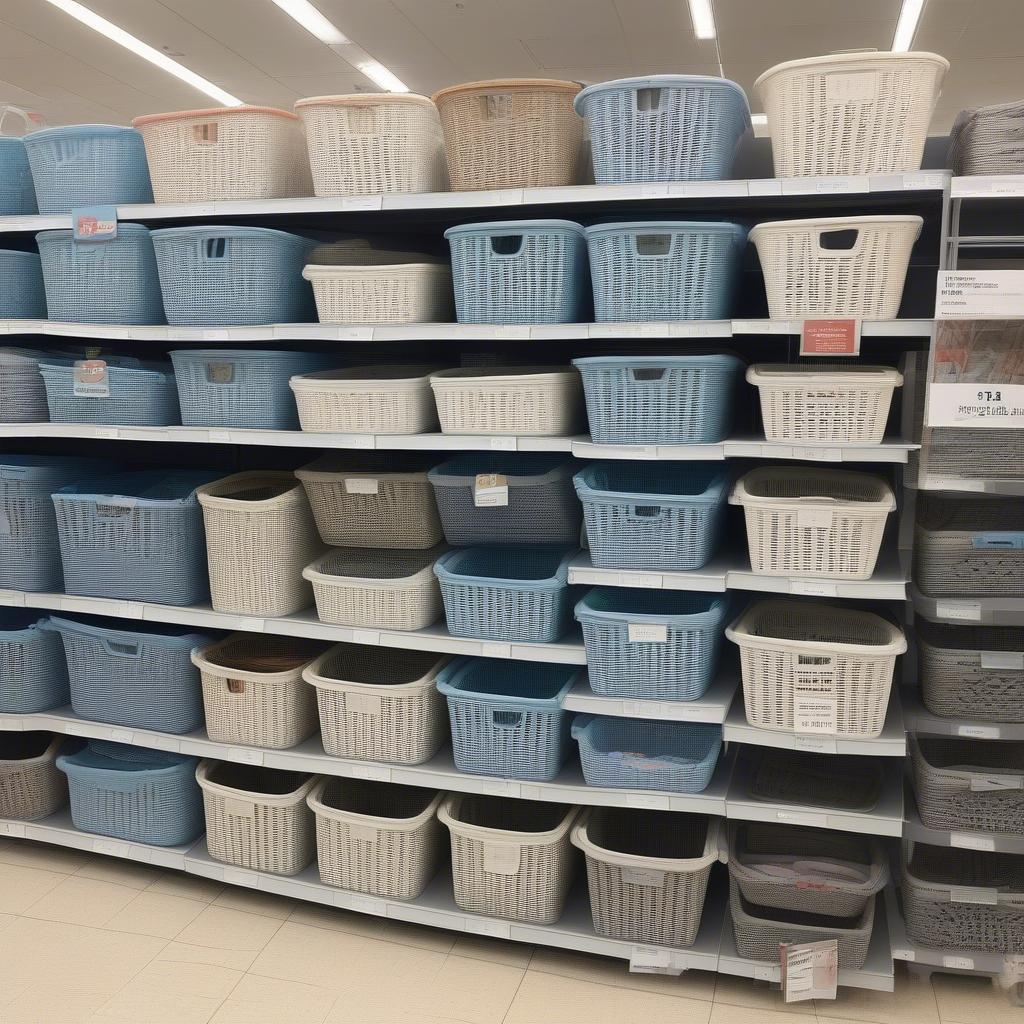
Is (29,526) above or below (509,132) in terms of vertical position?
below

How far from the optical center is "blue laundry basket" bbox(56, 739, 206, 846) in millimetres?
3311

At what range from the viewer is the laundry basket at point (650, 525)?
2684mm

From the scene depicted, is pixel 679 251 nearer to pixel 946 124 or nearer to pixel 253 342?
pixel 253 342

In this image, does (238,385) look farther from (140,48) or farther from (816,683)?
(140,48)

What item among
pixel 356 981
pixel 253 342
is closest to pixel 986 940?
pixel 356 981

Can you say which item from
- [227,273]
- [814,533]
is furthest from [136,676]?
[814,533]

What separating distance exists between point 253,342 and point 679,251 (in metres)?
1.62

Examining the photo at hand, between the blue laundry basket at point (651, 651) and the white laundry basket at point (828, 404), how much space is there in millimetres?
538

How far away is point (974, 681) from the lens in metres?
2.67

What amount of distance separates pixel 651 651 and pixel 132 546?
1737 millimetres

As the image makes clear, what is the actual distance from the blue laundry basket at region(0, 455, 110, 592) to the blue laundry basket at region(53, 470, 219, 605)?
0.11 meters

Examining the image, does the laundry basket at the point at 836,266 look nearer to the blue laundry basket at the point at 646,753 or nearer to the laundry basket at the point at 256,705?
the blue laundry basket at the point at 646,753

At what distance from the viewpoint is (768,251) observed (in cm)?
252

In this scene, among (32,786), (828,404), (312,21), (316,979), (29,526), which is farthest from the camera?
(312,21)
